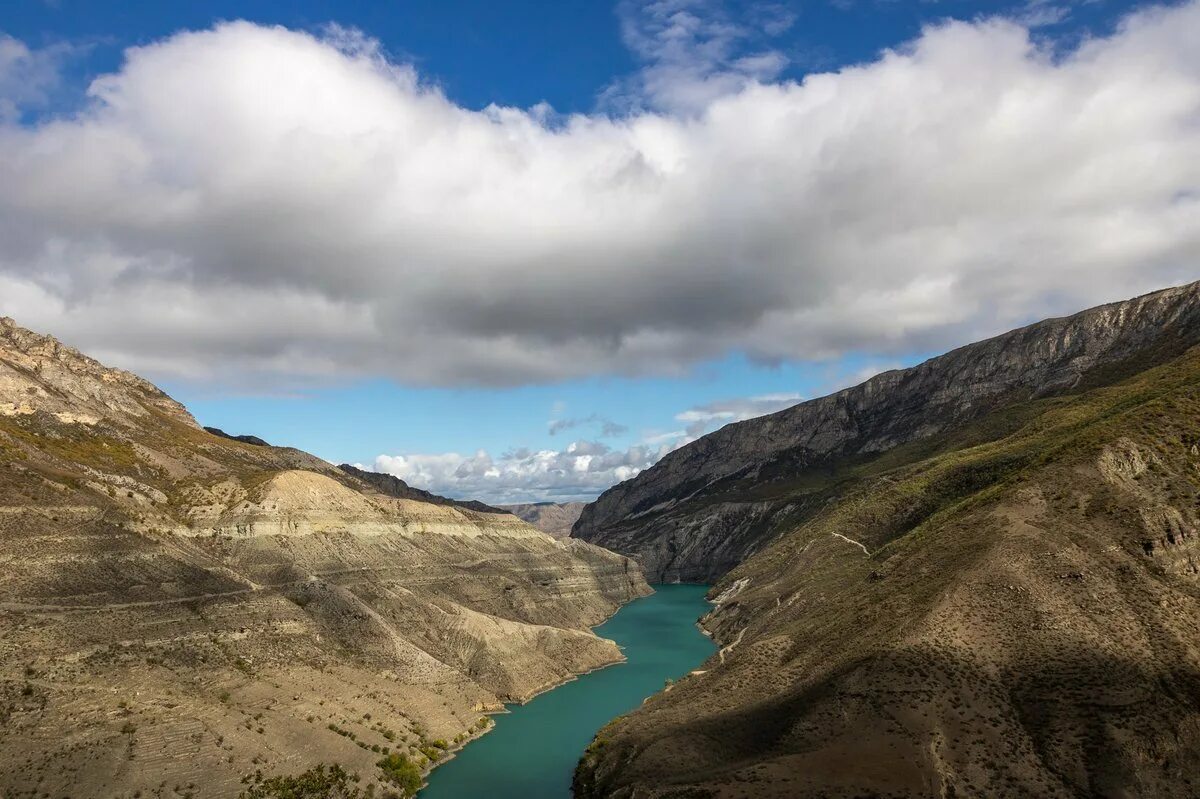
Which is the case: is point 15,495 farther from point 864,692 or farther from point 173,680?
point 864,692

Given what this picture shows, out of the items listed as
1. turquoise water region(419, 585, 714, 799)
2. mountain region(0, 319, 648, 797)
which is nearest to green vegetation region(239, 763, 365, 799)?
mountain region(0, 319, 648, 797)

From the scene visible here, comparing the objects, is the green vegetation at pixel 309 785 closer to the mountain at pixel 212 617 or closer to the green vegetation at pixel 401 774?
the mountain at pixel 212 617

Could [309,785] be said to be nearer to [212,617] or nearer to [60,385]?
[212,617]

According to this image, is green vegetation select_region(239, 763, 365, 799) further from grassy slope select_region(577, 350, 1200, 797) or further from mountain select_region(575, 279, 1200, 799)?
grassy slope select_region(577, 350, 1200, 797)

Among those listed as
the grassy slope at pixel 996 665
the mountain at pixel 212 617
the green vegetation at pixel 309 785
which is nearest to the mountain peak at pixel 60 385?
the mountain at pixel 212 617

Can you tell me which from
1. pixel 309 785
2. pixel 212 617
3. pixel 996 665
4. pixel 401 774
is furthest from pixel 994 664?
pixel 212 617

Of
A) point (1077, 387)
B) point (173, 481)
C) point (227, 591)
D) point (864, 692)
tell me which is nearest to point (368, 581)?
point (227, 591)
